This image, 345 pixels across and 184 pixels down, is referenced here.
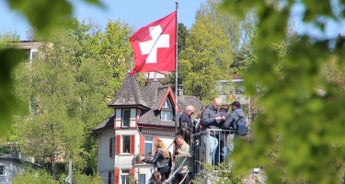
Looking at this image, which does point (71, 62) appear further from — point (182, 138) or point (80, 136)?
point (182, 138)

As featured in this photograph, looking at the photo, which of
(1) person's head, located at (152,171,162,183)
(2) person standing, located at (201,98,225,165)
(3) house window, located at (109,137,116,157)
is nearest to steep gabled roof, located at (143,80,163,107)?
(3) house window, located at (109,137,116,157)

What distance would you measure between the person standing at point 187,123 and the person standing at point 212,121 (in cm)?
65

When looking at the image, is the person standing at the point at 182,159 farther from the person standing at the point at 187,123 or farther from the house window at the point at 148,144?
the house window at the point at 148,144

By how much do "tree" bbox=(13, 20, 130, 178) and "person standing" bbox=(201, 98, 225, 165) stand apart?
2120 inches

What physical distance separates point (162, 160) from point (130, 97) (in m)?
52.3

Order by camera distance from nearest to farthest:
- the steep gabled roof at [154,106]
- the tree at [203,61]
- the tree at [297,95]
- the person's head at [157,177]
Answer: the tree at [297,95] < the person's head at [157,177] < the steep gabled roof at [154,106] < the tree at [203,61]

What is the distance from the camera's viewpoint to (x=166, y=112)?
72.5m

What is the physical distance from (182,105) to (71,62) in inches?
491

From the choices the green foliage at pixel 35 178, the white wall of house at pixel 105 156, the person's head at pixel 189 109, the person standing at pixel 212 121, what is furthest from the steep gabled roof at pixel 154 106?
the person standing at pixel 212 121

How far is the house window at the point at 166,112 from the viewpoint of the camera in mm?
71325

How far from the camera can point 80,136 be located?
248ft

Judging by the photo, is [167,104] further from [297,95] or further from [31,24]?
[31,24]

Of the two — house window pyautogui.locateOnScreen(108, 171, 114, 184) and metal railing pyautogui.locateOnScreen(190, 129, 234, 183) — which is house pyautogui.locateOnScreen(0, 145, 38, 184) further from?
metal railing pyautogui.locateOnScreen(190, 129, 234, 183)

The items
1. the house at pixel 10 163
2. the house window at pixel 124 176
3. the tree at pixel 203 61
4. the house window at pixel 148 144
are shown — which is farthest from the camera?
the tree at pixel 203 61
